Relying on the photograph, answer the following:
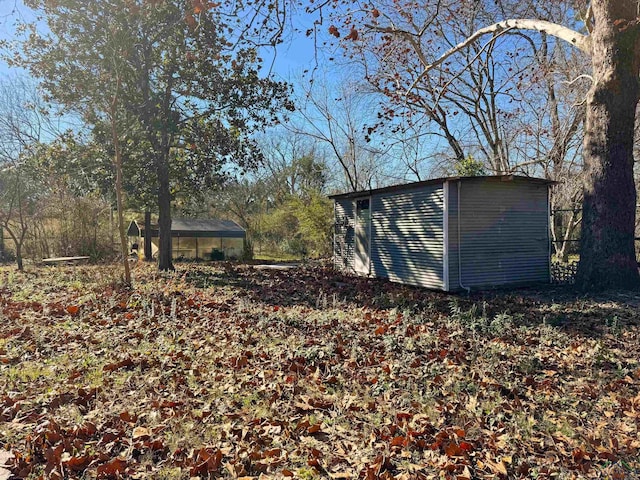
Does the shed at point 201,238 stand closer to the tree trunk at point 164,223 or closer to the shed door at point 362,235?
the tree trunk at point 164,223

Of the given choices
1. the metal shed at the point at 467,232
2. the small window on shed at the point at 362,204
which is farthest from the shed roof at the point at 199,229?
the metal shed at the point at 467,232

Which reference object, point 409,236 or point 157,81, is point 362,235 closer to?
point 409,236

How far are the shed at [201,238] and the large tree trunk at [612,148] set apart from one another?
15.6 m

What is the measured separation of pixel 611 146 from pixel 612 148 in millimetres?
37

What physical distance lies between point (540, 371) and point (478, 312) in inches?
99.4

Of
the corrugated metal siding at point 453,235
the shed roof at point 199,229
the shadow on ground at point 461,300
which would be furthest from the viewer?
the shed roof at point 199,229

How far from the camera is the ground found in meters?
2.34

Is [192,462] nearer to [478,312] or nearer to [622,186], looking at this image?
[478,312]

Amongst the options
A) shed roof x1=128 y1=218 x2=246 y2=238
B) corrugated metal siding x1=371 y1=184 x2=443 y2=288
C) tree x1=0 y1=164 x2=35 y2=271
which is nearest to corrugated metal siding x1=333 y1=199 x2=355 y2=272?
corrugated metal siding x1=371 y1=184 x2=443 y2=288

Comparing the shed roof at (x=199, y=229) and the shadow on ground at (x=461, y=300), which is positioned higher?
the shed roof at (x=199, y=229)

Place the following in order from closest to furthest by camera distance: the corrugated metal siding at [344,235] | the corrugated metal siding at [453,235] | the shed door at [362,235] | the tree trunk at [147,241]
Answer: the corrugated metal siding at [453,235], the shed door at [362,235], the corrugated metal siding at [344,235], the tree trunk at [147,241]

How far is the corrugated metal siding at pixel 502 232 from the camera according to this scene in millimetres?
8758

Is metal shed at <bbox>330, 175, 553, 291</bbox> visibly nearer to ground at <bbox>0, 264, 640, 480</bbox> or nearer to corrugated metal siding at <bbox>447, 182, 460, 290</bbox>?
corrugated metal siding at <bbox>447, 182, 460, 290</bbox>

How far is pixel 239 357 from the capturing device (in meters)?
4.03
